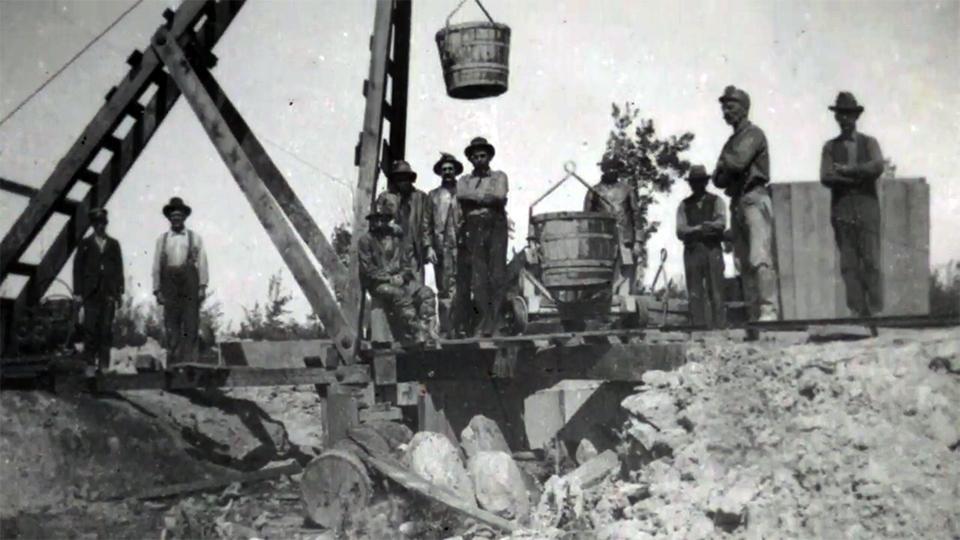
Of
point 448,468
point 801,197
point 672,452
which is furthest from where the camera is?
point 801,197

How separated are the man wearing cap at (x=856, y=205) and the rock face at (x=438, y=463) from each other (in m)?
3.53

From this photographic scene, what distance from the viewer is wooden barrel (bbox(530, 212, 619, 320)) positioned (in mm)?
10320

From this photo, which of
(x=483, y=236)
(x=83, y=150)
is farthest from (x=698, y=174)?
(x=83, y=150)

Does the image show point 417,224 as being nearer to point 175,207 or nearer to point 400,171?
point 400,171

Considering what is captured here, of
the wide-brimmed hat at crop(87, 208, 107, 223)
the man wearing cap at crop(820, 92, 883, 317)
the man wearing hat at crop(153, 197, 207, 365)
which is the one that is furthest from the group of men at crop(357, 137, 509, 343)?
the man wearing cap at crop(820, 92, 883, 317)

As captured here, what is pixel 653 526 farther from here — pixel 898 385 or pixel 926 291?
pixel 926 291

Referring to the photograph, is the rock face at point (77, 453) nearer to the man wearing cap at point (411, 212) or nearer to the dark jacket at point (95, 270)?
the dark jacket at point (95, 270)

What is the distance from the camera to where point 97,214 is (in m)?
11.0

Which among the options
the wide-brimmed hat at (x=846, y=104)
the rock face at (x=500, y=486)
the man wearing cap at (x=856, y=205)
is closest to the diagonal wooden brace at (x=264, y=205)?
the rock face at (x=500, y=486)

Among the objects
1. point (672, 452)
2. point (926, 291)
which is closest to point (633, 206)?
point (926, 291)

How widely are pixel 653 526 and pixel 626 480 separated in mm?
1259

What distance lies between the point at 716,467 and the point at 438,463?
262cm

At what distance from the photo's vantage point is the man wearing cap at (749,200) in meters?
8.98

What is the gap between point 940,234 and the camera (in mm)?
10195
